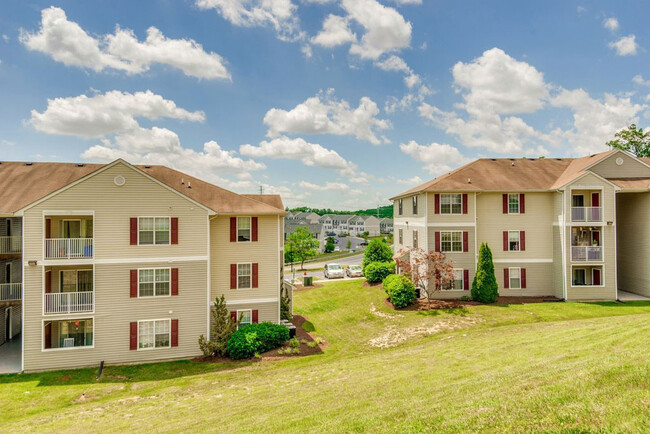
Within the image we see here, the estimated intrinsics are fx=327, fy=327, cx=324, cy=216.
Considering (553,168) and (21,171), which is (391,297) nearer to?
(553,168)

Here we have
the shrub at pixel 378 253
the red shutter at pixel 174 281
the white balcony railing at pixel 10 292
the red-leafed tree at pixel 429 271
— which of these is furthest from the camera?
the shrub at pixel 378 253

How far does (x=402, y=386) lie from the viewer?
10102mm

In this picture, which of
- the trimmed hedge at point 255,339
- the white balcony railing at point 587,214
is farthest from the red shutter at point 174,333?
the white balcony railing at point 587,214

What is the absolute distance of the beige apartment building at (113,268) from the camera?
15.6 m

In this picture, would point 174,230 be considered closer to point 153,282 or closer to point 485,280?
point 153,282

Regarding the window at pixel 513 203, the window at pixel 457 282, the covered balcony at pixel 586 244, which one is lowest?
the window at pixel 457 282

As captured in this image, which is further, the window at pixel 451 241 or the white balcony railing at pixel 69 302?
the window at pixel 451 241

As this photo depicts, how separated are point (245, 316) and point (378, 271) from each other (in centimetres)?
1507

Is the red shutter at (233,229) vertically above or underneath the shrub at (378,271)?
above

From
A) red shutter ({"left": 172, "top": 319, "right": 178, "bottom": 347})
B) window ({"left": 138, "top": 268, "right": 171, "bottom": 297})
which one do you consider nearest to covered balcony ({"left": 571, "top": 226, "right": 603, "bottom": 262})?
red shutter ({"left": 172, "top": 319, "right": 178, "bottom": 347})

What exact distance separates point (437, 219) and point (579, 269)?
37.6 feet

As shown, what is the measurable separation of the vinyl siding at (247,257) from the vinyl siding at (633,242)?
2678cm

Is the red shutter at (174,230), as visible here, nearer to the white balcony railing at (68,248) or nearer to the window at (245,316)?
the white balcony railing at (68,248)

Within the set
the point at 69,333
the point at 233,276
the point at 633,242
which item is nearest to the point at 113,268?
the point at 69,333
